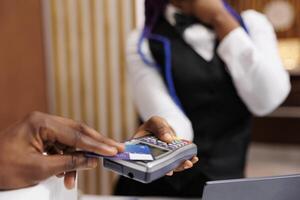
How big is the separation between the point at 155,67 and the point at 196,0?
134 mm

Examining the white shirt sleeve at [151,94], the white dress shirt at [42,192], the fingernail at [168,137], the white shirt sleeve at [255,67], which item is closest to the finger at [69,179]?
the white dress shirt at [42,192]

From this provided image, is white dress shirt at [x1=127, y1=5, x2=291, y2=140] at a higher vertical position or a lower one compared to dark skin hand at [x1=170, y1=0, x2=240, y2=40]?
lower

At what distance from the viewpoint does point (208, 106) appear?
29.4 inches

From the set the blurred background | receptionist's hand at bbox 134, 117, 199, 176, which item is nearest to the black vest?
receptionist's hand at bbox 134, 117, 199, 176

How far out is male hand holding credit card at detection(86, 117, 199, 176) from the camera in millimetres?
402

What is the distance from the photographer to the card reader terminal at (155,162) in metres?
0.38

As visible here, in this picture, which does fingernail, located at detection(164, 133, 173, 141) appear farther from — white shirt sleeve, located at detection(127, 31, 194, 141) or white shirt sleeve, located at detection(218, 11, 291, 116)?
white shirt sleeve, located at detection(218, 11, 291, 116)

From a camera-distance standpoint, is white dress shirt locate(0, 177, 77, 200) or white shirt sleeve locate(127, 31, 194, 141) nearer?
white dress shirt locate(0, 177, 77, 200)

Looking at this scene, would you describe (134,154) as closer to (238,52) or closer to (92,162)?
(92,162)

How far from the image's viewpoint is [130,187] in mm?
789

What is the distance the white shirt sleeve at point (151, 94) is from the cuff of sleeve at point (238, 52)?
115 millimetres

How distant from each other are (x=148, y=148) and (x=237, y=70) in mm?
337

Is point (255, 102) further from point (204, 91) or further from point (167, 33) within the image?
point (167, 33)

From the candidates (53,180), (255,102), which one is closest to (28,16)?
(255,102)
